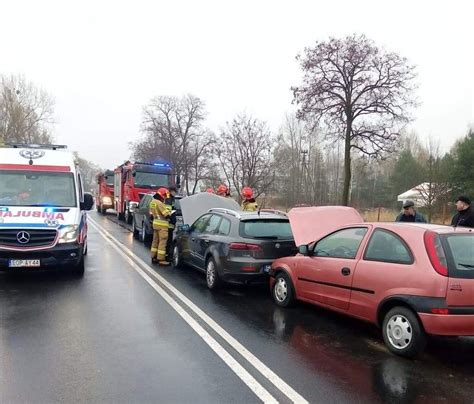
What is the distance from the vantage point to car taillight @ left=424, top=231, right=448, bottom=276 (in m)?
4.91

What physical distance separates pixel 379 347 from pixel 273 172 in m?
28.0

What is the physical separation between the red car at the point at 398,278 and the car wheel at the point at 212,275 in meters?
1.93

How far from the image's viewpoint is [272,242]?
26.3 ft

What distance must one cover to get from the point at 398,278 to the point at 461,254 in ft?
2.29

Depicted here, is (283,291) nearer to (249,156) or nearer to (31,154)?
(31,154)

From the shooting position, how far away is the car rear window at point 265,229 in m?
8.10

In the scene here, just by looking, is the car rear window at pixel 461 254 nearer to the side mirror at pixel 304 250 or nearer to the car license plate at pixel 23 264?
the side mirror at pixel 304 250

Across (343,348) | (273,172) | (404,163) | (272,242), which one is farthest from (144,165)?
(404,163)

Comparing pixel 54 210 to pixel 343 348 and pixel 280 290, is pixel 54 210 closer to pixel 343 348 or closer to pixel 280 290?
pixel 280 290

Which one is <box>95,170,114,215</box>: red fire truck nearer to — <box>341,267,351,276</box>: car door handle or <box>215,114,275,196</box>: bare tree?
<box>215,114,275,196</box>: bare tree

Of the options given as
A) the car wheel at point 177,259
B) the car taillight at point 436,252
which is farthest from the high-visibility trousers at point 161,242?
the car taillight at point 436,252

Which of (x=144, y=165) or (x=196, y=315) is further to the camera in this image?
(x=144, y=165)

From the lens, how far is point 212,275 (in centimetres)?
845

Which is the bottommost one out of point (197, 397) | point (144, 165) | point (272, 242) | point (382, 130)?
point (197, 397)
